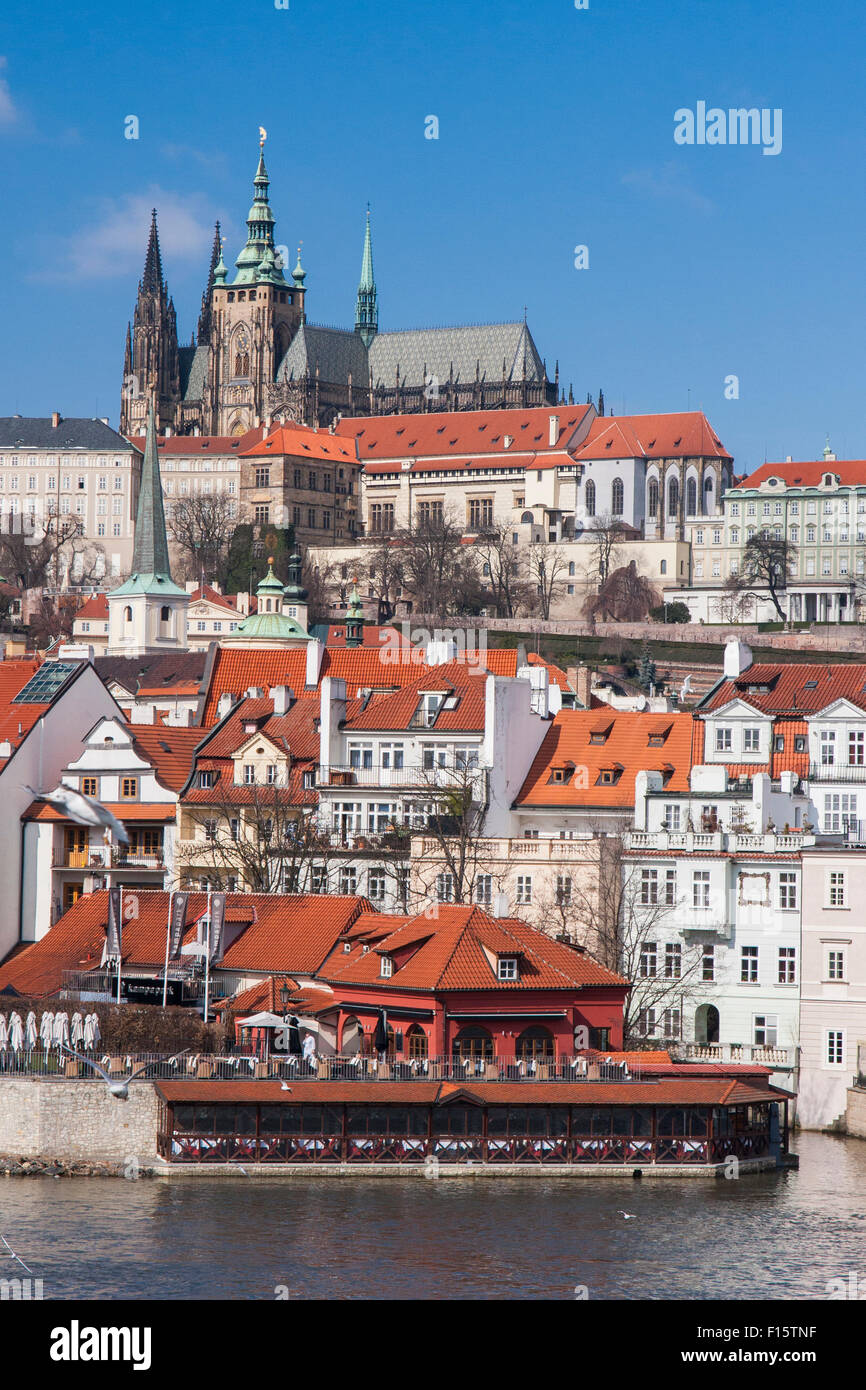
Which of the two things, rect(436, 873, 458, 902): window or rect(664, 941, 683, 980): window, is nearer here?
rect(664, 941, 683, 980): window

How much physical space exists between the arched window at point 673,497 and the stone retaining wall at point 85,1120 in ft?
469

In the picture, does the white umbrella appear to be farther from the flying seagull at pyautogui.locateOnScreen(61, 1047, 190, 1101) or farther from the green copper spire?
the green copper spire

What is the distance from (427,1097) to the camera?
160 ft

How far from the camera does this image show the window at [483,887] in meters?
61.4

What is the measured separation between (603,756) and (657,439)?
126 m

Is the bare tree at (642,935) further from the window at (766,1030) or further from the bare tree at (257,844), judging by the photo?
the bare tree at (257,844)

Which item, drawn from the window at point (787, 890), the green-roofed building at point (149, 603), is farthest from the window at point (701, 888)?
the green-roofed building at point (149, 603)

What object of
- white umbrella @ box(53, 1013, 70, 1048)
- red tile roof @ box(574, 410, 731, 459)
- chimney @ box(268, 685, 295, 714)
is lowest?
white umbrella @ box(53, 1013, 70, 1048)

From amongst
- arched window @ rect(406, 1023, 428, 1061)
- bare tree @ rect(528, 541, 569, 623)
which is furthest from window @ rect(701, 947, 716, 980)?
bare tree @ rect(528, 541, 569, 623)

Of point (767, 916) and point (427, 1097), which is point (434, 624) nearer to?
point (767, 916)

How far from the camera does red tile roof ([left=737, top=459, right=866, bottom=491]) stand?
176 m

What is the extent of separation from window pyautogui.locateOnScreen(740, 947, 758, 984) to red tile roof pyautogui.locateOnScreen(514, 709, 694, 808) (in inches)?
246

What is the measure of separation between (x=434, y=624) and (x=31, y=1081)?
11263cm
